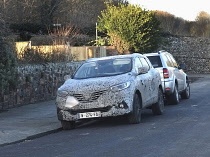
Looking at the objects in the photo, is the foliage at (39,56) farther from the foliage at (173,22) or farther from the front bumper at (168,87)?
the foliage at (173,22)

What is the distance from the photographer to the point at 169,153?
8680 mm

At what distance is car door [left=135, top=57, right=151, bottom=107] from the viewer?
13.1 meters

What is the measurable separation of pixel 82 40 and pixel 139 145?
918 inches

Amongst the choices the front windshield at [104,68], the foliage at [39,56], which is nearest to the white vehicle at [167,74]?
the front windshield at [104,68]

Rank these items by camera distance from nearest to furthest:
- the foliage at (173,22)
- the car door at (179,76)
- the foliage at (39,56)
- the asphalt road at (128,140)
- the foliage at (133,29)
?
the asphalt road at (128,140)
the car door at (179,76)
the foliage at (39,56)
the foliage at (133,29)
the foliage at (173,22)

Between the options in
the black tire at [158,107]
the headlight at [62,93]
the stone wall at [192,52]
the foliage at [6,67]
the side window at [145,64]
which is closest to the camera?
the headlight at [62,93]

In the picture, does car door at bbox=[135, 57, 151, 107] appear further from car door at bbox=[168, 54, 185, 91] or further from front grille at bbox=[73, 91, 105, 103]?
car door at bbox=[168, 54, 185, 91]

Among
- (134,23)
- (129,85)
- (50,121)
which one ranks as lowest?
→ (50,121)

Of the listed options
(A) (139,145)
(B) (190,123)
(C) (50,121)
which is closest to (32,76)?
(C) (50,121)

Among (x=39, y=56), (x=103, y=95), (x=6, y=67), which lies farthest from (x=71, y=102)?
(x=39, y=56)

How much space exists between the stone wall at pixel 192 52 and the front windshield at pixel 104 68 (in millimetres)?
31496

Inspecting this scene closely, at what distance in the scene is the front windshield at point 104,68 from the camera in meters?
13.4

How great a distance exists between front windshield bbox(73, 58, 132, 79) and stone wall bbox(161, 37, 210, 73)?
31496 millimetres

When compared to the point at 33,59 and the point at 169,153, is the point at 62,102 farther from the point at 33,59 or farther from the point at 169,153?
the point at 33,59
